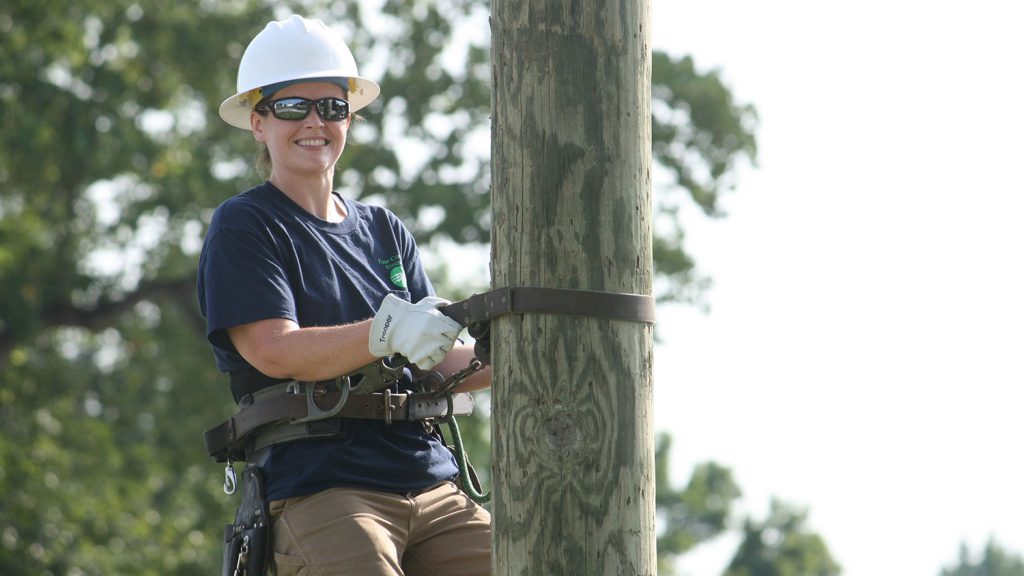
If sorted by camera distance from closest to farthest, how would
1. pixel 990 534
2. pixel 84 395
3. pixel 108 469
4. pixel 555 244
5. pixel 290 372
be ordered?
pixel 555 244
pixel 290 372
pixel 108 469
pixel 84 395
pixel 990 534

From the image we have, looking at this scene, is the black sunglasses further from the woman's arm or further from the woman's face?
the woman's arm

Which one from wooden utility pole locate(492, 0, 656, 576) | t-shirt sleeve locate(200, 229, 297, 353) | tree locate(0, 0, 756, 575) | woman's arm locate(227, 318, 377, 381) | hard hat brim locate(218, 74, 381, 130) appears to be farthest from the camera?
tree locate(0, 0, 756, 575)

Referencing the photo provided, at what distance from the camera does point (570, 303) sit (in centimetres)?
318

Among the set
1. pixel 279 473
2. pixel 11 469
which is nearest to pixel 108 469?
pixel 11 469

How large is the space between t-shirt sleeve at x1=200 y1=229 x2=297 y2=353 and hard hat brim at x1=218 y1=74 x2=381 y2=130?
1.96 ft

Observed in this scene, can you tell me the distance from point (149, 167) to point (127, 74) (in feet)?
3.10

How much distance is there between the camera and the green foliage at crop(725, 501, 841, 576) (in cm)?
4250

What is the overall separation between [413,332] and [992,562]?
41124mm

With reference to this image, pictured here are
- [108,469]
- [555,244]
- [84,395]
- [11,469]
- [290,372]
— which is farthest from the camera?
[84,395]

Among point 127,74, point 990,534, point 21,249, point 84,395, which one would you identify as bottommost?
point 990,534

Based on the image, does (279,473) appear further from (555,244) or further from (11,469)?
(11,469)

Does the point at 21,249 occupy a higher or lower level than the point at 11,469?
higher

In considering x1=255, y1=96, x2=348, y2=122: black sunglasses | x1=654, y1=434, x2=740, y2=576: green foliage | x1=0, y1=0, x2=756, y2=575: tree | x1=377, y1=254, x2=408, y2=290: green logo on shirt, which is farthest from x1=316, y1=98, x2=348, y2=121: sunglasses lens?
x1=654, y1=434, x2=740, y2=576: green foliage

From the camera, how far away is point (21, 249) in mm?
16141
